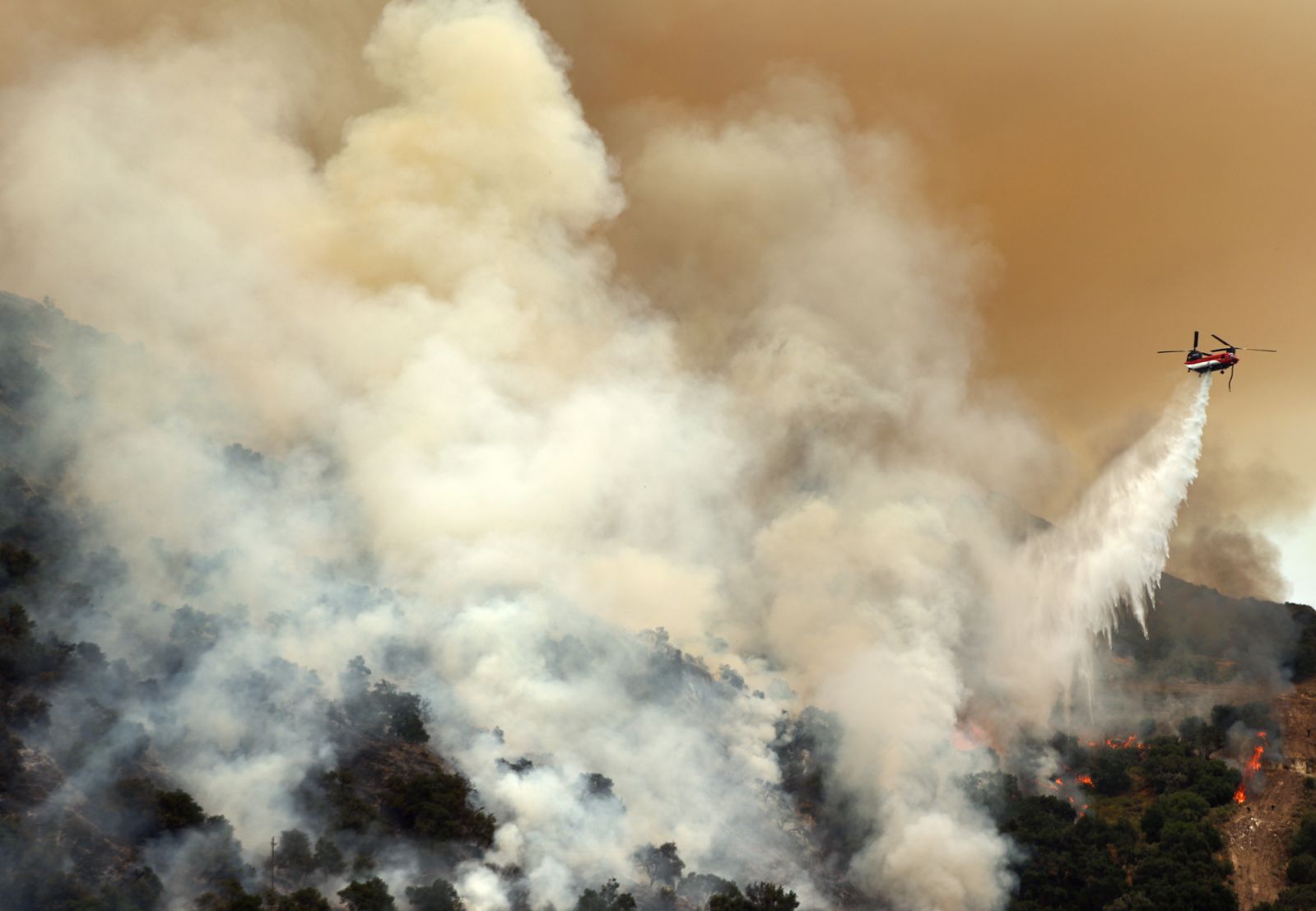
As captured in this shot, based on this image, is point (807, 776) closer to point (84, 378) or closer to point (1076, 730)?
point (1076, 730)

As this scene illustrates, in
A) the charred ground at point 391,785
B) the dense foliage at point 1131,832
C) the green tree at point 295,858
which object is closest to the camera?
the charred ground at point 391,785

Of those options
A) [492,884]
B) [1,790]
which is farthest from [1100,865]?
[1,790]

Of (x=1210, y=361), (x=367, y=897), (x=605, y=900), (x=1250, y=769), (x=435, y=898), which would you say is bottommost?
(x=367, y=897)

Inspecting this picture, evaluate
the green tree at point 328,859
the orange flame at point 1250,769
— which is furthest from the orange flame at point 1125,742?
the green tree at point 328,859

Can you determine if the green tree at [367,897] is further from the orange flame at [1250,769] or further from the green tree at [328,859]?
A: the orange flame at [1250,769]

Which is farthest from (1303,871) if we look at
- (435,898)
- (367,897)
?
(367,897)

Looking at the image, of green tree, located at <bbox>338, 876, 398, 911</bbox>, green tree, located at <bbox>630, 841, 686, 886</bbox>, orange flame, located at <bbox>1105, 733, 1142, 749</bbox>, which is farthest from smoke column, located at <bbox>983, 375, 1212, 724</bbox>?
green tree, located at <bbox>338, 876, 398, 911</bbox>

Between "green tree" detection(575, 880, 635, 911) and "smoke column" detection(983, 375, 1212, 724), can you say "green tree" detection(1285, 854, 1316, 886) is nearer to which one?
"smoke column" detection(983, 375, 1212, 724)

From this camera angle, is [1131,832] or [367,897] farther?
[1131,832]

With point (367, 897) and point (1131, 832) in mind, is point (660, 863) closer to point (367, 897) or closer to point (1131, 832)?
point (367, 897)

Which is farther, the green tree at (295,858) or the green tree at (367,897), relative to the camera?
the green tree at (295,858)

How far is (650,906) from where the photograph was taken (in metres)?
134

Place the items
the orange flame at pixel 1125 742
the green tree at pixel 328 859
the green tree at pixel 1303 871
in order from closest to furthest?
the green tree at pixel 328 859, the green tree at pixel 1303 871, the orange flame at pixel 1125 742

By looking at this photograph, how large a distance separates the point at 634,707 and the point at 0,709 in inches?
3051
